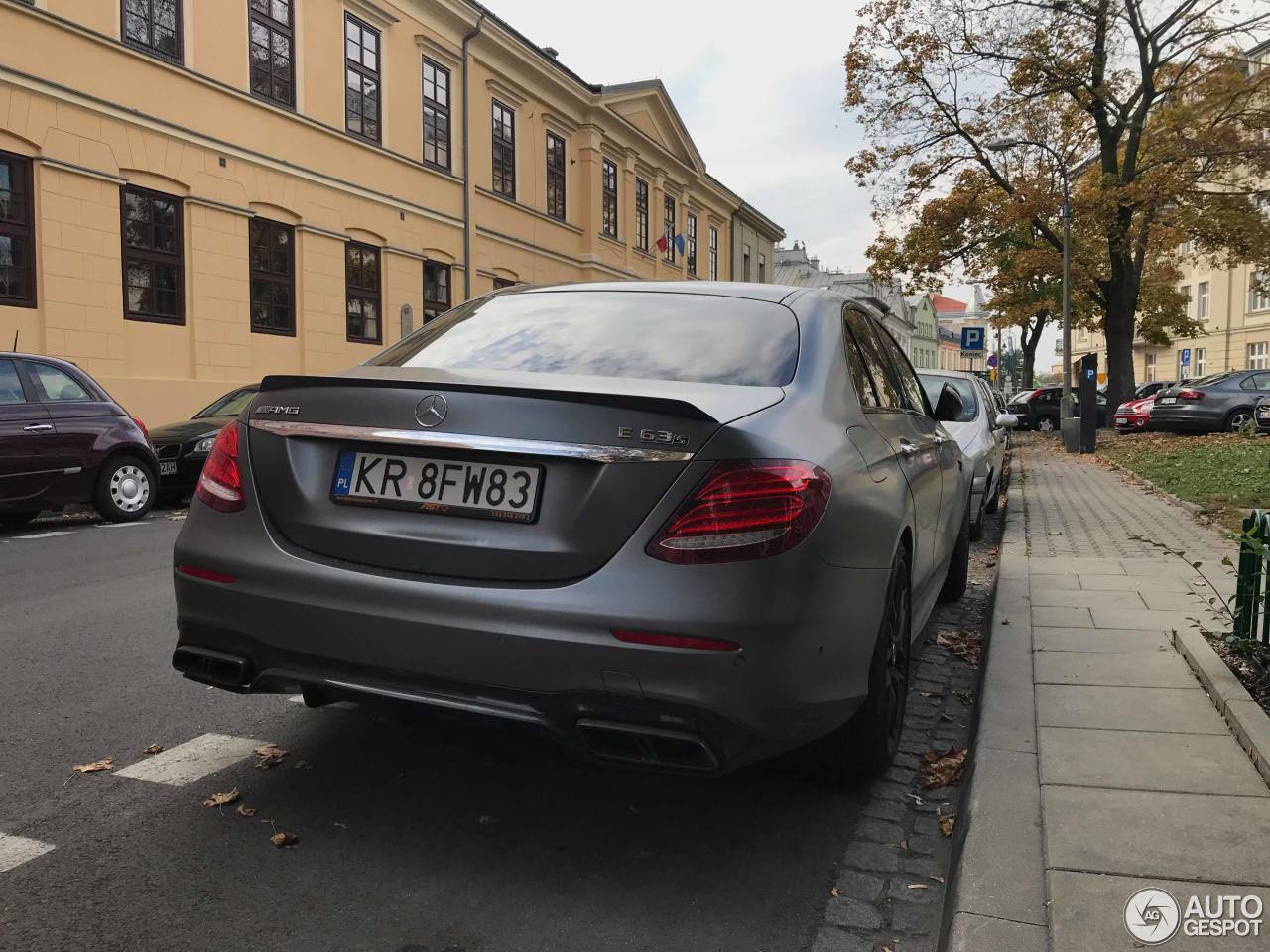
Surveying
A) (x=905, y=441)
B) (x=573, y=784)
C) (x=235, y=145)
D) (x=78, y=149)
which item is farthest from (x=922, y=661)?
(x=235, y=145)

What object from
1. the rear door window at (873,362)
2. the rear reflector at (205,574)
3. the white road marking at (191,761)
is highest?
the rear door window at (873,362)

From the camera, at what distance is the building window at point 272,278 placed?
18.8 meters

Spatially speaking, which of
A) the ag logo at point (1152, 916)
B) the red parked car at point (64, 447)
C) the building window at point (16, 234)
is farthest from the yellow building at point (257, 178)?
the ag logo at point (1152, 916)

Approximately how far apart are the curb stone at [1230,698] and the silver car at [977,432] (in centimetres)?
334

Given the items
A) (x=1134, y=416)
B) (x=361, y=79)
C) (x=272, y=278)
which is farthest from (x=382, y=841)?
(x=1134, y=416)

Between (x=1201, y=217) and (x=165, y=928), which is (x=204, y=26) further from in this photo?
(x=1201, y=217)

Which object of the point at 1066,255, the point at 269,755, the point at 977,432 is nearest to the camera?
the point at 269,755

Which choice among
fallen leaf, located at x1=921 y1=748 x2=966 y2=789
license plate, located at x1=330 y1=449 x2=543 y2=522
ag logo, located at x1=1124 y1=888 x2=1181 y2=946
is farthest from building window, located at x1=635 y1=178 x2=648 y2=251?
ag logo, located at x1=1124 y1=888 x2=1181 y2=946

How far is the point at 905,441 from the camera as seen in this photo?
12.9 feet

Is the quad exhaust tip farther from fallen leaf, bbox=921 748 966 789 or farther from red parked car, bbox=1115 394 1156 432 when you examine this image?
red parked car, bbox=1115 394 1156 432

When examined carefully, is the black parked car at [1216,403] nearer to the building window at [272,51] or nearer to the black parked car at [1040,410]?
the black parked car at [1040,410]

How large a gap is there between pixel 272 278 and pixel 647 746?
60.6ft

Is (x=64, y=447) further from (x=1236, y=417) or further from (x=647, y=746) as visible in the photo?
(x=1236, y=417)

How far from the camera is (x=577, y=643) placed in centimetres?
250
